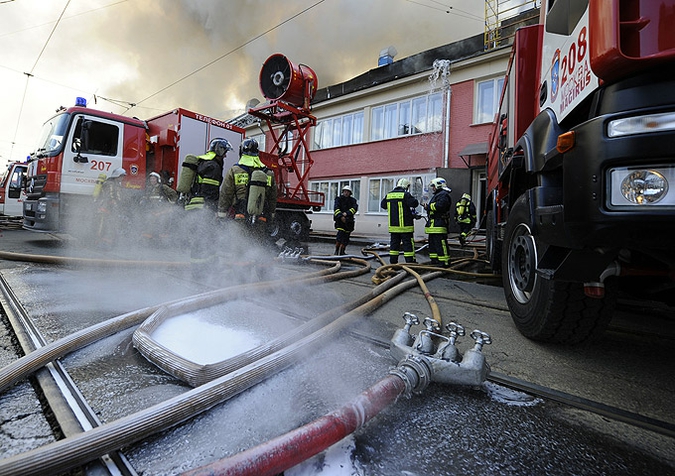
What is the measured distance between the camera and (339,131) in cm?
1623

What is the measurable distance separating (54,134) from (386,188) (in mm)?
10520

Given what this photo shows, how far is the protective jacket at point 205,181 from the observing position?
13.9 ft

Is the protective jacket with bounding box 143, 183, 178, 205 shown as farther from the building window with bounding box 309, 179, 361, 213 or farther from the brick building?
the building window with bounding box 309, 179, 361, 213

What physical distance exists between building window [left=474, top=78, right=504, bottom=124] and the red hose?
477 inches

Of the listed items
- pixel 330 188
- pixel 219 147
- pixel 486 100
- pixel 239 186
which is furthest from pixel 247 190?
pixel 330 188

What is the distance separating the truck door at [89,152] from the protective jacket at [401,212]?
215 inches

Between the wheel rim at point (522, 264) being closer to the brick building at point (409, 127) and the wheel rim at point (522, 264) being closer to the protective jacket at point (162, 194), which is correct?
the protective jacket at point (162, 194)

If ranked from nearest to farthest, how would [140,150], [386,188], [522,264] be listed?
[522,264], [140,150], [386,188]

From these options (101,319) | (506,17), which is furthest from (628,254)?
(506,17)

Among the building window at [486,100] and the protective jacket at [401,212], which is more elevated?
the building window at [486,100]

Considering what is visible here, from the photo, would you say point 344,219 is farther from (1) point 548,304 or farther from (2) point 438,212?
(1) point 548,304

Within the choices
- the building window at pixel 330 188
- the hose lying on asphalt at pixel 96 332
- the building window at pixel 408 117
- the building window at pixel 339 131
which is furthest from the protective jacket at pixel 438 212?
the building window at pixel 339 131

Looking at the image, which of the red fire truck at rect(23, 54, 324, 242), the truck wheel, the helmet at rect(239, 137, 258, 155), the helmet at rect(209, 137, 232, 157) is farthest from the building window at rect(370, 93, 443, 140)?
the truck wheel

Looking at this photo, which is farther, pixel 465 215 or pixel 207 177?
pixel 465 215
